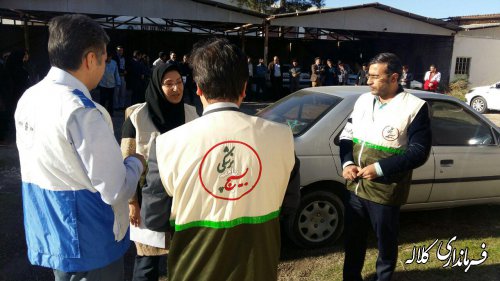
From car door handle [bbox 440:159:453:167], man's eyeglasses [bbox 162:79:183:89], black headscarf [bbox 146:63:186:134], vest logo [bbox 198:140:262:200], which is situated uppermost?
man's eyeglasses [bbox 162:79:183:89]

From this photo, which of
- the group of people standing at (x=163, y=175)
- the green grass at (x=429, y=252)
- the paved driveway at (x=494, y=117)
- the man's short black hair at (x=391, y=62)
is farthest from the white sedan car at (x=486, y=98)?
the group of people standing at (x=163, y=175)

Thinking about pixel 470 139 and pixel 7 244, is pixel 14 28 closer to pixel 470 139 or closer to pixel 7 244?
pixel 7 244

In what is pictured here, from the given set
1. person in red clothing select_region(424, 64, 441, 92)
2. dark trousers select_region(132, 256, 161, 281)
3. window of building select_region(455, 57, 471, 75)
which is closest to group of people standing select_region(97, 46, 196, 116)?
dark trousers select_region(132, 256, 161, 281)

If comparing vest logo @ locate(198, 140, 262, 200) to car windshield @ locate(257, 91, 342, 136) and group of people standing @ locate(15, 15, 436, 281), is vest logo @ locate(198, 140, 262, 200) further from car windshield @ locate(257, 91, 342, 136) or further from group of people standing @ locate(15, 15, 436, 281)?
car windshield @ locate(257, 91, 342, 136)

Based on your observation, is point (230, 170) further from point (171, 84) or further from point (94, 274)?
point (171, 84)

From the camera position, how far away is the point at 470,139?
4.34 m

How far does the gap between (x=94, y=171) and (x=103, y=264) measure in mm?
479

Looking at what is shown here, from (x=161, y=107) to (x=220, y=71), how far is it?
43.6 inches

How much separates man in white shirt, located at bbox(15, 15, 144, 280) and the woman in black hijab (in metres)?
0.61

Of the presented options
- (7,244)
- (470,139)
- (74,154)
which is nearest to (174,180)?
(74,154)

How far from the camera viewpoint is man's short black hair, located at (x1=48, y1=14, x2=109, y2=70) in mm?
1703

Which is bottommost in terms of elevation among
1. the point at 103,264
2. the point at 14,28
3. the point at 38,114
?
the point at 103,264

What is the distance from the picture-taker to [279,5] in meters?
24.3

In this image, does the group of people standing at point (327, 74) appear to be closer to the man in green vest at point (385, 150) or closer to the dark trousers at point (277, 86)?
the dark trousers at point (277, 86)
